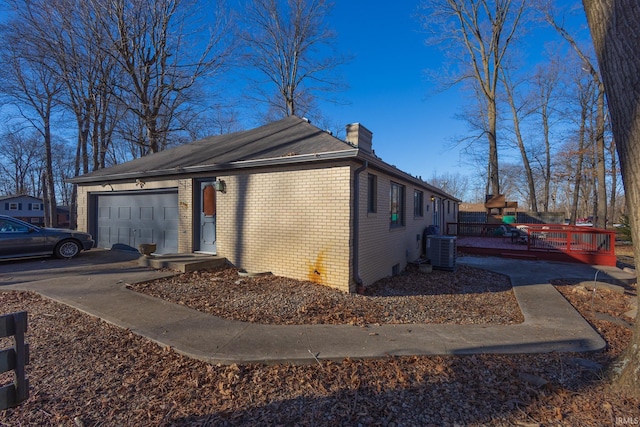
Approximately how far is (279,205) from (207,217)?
2.89 m

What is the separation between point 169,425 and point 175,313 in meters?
2.75

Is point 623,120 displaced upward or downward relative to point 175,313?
upward

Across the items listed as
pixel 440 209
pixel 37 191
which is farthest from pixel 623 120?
pixel 37 191

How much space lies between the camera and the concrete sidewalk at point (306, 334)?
3840mm

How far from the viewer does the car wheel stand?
9852 mm

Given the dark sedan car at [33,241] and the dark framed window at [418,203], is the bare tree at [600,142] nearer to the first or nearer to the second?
the dark framed window at [418,203]

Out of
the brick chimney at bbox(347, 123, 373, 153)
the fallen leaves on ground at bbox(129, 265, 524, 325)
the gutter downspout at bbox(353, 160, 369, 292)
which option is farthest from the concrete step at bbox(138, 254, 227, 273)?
the brick chimney at bbox(347, 123, 373, 153)

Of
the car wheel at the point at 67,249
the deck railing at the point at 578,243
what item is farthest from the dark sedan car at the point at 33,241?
the deck railing at the point at 578,243

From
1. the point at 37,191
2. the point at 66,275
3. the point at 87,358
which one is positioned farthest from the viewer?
the point at 37,191

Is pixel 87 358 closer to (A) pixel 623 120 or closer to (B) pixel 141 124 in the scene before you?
(A) pixel 623 120

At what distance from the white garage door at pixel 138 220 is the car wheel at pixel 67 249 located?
1.60 metres

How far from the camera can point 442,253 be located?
10758 mm

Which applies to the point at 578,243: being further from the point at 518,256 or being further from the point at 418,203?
the point at 418,203

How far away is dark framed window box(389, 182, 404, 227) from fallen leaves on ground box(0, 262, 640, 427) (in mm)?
6062
